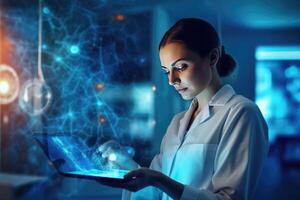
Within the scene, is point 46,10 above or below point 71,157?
above

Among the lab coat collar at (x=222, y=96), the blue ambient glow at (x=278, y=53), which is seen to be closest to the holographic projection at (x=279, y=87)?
the blue ambient glow at (x=278, y=53)

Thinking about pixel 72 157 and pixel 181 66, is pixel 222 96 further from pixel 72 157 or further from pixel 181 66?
pixel 72 157

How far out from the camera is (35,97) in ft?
5.12

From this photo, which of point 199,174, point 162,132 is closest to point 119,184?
point 199,174

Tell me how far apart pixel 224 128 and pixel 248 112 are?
0.07 m

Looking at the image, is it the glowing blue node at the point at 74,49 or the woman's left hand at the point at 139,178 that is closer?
the woman's left hand at the point at 139,178

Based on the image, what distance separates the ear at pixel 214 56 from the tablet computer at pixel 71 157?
349 millimetres

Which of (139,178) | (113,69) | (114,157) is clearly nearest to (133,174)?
(139,178)

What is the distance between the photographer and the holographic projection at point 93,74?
1.47 metres

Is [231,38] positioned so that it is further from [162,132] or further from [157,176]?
[157,176]

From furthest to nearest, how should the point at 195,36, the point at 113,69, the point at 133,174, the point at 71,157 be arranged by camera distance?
1. the point at 113,69
2. the point at 71,157
3. the point at 195,36
4. the point at 133,174

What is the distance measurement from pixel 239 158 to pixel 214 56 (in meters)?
0.26

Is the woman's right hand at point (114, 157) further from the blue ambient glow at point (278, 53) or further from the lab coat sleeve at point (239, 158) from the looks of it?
the blue ambient glow at point (278, 53)

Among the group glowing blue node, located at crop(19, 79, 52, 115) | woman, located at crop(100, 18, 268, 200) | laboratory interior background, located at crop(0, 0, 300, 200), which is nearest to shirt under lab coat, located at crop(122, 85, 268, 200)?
woman, located at crop(100, 18, 268, 200)
